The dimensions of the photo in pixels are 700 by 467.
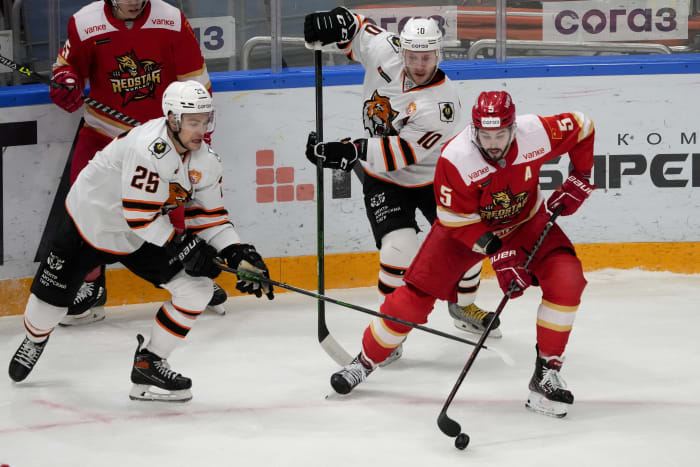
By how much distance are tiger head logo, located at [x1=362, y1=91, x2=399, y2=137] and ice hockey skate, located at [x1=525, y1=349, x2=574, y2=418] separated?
105 centimetres

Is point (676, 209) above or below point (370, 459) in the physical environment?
above

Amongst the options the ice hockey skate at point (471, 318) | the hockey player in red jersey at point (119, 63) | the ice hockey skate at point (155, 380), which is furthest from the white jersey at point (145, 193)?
the ice hockey skate at point (471, 318)

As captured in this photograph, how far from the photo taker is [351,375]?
3719 millimetres

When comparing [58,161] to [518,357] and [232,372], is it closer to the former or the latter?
[232,372]

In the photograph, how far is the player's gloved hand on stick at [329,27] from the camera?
4078 millimetres

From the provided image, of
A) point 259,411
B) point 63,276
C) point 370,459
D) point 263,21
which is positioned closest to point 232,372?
point 259,411

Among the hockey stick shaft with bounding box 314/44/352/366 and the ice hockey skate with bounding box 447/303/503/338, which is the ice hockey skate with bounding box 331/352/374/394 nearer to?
the hockey stick shaft with bounding box 314/44/352/366

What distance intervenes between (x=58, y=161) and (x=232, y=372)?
131cm

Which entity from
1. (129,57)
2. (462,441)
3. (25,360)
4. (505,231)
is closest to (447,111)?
(505,231)

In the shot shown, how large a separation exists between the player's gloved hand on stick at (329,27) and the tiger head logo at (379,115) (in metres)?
0.28

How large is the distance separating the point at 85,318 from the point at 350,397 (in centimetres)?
146

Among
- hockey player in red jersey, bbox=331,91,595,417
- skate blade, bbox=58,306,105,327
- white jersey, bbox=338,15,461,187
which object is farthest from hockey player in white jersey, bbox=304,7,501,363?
skate blade, bbox=58,306,105,327

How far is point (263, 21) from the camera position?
498 centimetres

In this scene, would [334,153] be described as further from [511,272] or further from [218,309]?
[218,309]
